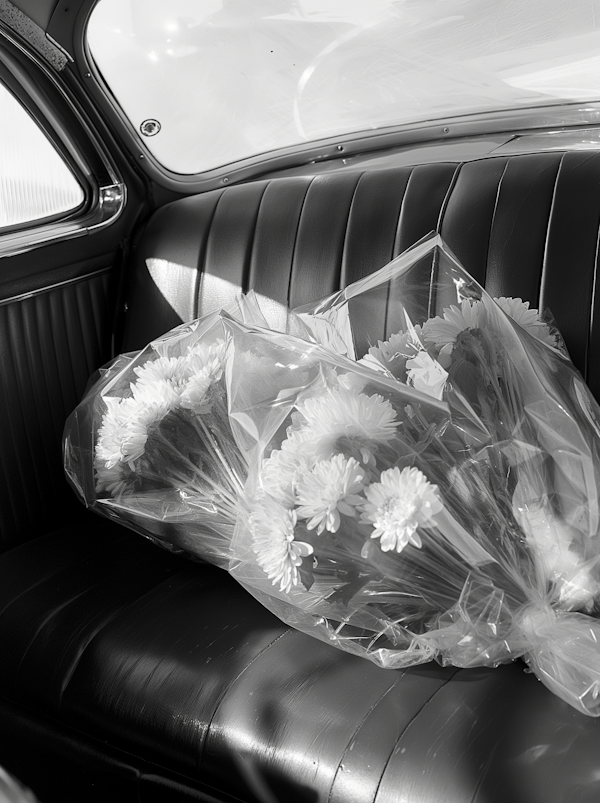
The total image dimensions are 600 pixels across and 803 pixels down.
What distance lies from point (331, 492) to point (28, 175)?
5.24ft

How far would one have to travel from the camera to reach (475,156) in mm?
1935

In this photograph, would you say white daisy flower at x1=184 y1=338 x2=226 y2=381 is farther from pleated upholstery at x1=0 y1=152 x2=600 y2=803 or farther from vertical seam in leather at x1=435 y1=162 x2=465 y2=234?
vertical seam in leather at x1=435 y1=162 x2=465 y2=234

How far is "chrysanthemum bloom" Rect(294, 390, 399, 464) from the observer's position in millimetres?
954

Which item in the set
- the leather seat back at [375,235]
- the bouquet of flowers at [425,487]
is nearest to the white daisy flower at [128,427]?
the bouquet of flowers at [425,487]

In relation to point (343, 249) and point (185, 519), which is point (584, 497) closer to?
point (185, 519)

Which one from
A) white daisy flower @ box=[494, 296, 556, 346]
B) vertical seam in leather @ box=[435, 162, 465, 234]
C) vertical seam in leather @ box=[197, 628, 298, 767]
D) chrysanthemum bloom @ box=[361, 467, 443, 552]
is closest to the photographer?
chrysanthemum bloom @ box=[361, 467, 443, 552]

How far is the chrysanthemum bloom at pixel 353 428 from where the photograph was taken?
0.95 meters

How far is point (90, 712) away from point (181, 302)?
41.5 inches

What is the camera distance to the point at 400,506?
0.92 metres

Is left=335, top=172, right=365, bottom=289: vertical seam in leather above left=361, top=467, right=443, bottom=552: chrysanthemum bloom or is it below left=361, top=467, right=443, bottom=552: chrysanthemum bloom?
above

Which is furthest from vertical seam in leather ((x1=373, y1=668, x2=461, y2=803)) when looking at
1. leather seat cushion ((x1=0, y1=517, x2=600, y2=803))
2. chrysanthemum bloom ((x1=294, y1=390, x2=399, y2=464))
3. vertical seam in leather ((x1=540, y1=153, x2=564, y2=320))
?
vertical seam in leather ((x1=540, y1=153, x2=564, y2=320))

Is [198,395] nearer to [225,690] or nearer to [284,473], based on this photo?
[284,473]

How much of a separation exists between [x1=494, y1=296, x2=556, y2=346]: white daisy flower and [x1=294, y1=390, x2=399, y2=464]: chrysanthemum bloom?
1.30 feet

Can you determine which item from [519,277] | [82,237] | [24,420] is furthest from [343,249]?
[24,420]
